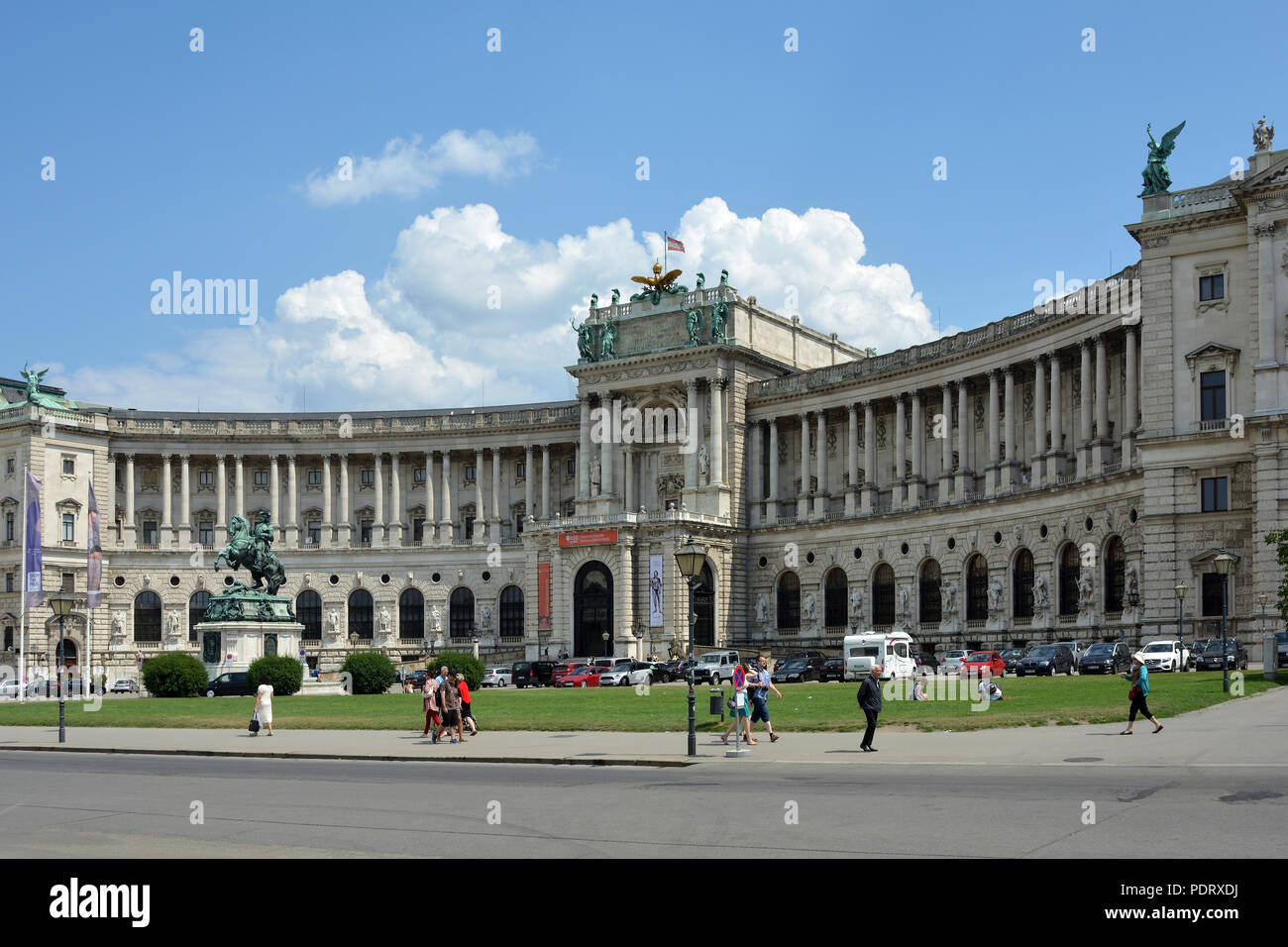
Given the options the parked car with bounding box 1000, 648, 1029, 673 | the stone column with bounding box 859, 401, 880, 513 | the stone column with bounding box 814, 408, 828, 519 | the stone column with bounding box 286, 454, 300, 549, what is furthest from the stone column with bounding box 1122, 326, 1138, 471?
the stone column with bounding box 286, 454, 300, 549

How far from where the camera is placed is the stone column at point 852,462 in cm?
10938

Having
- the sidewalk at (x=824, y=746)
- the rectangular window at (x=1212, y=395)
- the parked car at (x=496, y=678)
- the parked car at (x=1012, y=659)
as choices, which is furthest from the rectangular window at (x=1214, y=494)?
the parked car at (x=496, y=678)

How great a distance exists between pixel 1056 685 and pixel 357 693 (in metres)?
35.1

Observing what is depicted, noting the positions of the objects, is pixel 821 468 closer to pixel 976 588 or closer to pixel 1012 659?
pixel 976 588

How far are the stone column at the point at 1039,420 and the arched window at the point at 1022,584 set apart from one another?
507 cm

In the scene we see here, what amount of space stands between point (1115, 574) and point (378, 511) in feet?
227

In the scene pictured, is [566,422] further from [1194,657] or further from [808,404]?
[1194,657]

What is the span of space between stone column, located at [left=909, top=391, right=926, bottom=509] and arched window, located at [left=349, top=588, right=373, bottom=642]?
2059 inches

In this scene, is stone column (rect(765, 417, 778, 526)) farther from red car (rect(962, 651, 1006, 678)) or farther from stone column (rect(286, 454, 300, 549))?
stone column (rect(286, 454, 300, 549))

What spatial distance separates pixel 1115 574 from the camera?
83250 millimetres

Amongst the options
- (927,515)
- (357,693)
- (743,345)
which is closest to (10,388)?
(743,345)

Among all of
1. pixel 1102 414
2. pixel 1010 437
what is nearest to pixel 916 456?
pixel 1010 437

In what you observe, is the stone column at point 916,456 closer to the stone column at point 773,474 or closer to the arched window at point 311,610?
the stone column at point 773,474

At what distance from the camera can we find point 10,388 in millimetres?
134000
